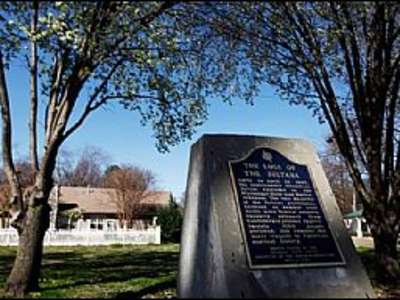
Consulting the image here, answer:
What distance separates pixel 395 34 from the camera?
11852mm

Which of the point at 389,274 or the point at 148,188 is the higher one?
the point at 148,188

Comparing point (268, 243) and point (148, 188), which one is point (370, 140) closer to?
point (268, 243)

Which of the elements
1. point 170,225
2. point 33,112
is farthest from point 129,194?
point 33,112

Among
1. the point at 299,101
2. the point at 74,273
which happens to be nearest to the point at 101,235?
the point at 74,273

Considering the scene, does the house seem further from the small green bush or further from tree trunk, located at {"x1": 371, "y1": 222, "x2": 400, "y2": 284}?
tree trunk, located at {"x1": 371, "y1": 222, "x2": 400, "y2": 284}

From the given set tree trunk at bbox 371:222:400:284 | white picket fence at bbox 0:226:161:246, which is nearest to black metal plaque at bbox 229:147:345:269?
tree trunk at bbox 371:222:400:284

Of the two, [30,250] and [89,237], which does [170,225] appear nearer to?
[89,237]

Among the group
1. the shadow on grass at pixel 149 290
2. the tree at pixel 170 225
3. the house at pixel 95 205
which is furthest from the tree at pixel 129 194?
the shadow on grass at pixel 149 290

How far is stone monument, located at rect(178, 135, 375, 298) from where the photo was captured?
8.04 metres

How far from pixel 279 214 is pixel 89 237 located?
27801mm

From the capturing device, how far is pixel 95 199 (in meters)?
60.8

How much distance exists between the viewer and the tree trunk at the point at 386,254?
11.0 metres

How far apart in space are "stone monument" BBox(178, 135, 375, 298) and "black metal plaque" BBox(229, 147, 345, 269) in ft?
0.05

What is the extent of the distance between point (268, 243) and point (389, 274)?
3.79 m
